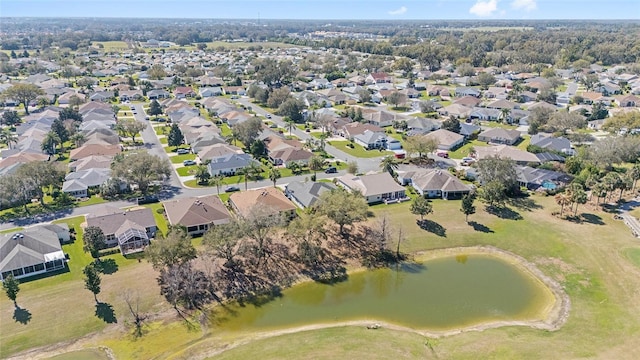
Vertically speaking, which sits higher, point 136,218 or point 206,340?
point 136,218

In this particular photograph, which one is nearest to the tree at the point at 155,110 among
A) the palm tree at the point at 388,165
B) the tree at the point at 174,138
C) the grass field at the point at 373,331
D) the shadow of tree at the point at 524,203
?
the tree at the point at 174,138

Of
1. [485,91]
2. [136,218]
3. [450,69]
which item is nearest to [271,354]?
[136,218]

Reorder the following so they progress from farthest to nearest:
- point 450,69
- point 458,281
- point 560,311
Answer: point 450,69, point 458,281, point 560,311

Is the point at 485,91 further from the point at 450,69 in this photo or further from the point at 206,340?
the point at 206,340

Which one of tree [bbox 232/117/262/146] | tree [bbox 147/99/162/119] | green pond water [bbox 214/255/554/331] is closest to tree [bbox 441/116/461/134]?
tree [bbox 232/117/262/146]

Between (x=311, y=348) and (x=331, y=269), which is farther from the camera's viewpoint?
(x=331, y=269)

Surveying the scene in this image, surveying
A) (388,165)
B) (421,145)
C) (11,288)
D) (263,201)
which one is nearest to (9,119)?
(263,201)

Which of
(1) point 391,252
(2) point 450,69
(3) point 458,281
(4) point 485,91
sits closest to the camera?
(3) point 458,281
